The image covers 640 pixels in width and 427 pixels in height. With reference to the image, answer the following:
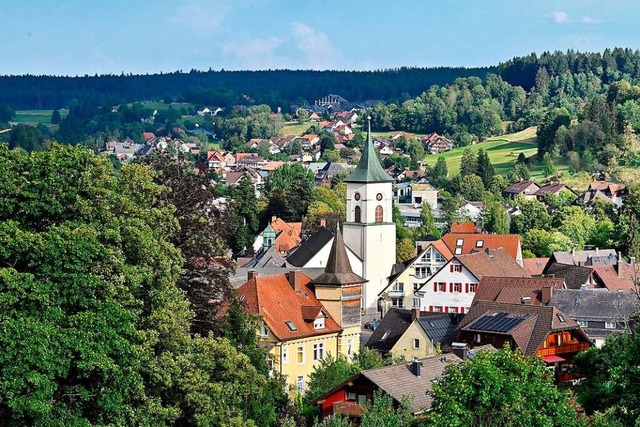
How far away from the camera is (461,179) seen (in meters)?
141

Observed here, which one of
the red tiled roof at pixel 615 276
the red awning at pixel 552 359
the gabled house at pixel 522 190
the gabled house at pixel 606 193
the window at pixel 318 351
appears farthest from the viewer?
the gabled house at pixel 522 190

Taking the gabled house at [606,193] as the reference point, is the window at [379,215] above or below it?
below

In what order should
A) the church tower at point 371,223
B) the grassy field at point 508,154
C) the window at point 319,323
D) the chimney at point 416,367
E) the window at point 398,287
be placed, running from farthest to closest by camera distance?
the grassy field at point 508,154, the church tower at point 371,223, the window at point 398,287, the window at point 319,323, the chimney at point 416,367

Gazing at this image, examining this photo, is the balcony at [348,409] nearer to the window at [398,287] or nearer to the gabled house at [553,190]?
the window at [398,287]

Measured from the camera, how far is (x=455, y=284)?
68938 millimetres

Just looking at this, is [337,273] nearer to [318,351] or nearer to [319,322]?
[319,322]

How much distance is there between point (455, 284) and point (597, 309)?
492 inches

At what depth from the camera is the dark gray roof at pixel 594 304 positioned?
186 ft

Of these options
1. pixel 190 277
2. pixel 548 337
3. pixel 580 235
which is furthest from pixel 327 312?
pixel 580 235

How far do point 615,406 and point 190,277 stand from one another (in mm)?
13203

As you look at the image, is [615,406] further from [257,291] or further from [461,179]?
[461,179]

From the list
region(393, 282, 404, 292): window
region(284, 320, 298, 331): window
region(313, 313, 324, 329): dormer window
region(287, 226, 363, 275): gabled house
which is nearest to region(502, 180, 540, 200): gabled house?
region(287, 226, 363, 275): gabled house

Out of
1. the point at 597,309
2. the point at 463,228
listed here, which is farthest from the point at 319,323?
the point at 463,228

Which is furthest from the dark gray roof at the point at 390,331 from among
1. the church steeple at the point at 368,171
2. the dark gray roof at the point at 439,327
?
the church steeple at the point at 368,171
